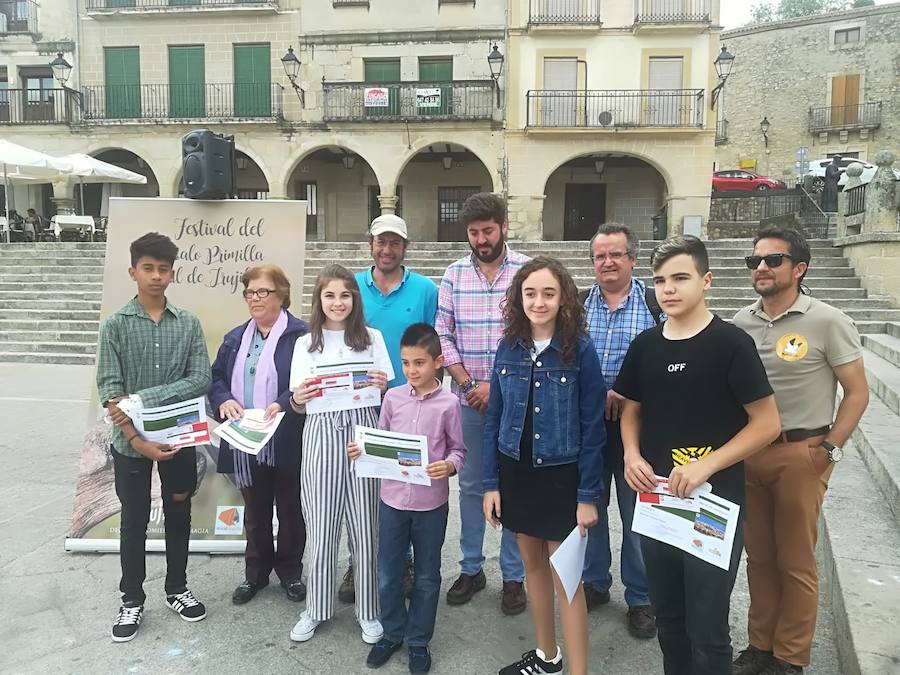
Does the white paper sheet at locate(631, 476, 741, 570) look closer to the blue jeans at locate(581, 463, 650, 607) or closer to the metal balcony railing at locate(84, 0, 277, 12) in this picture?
the blue jeans at locate(581, 463, 650, 607)

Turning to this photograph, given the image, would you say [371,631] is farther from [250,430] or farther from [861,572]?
[861,572]

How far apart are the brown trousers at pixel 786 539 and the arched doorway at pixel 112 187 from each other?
2348 cm

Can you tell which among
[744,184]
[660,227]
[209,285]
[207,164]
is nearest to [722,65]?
[660,227]

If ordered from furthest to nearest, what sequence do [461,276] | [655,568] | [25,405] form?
1. [25,405]
2. [461,276]
3. [655,568]

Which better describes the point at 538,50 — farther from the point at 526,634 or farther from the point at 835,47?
the point at 835,47

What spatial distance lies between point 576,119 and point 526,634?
18167 mm

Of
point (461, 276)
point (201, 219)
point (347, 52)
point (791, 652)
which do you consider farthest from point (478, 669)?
point (347, 52)

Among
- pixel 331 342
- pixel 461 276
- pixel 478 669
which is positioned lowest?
pixel 478 669

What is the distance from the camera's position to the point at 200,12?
19.7 m

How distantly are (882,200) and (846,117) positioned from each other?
2521 centimetres

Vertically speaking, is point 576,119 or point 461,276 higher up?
point 576,119

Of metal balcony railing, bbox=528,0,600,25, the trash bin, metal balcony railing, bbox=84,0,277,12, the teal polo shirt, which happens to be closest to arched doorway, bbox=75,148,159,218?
metal balcony railing, bbox=84,0,277,12

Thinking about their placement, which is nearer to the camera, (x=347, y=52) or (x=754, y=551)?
(x=754, y=551)

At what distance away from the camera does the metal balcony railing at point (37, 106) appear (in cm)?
2031
